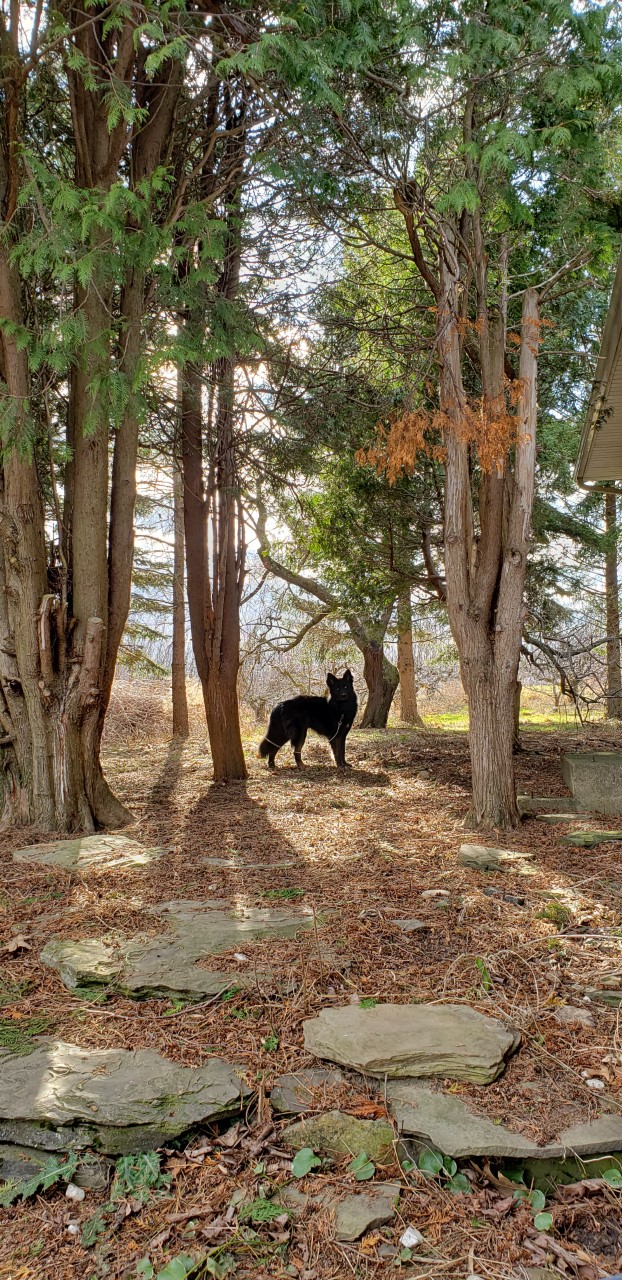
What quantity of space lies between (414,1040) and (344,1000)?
44 centimetres

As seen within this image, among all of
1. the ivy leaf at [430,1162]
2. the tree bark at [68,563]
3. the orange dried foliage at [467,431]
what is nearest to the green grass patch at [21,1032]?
the ivy leaf at [430,1162]

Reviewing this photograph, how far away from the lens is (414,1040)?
2887mm

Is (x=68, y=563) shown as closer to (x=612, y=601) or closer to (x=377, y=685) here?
(x=377, y=685)

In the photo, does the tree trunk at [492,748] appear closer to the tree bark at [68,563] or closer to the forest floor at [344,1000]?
the forest floor at [344,1000]

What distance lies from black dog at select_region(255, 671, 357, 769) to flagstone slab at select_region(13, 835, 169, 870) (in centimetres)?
408

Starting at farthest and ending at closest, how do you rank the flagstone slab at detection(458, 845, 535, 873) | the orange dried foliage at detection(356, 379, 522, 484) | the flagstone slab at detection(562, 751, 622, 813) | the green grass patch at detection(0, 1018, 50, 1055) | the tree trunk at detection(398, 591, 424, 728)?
the tree trunk at detection(398, 591, 424, 728), the flagstone slab at detection(562, 751, 622, 813), the orange dried foliage at detection(356, 379, 522, 484), the flagstone slab at detection(458, 845, 535, 873), the green grass patch at detection(0, 1018, 50, 1055)

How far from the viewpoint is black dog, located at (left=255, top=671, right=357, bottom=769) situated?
9.74m

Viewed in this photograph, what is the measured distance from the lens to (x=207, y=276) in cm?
573

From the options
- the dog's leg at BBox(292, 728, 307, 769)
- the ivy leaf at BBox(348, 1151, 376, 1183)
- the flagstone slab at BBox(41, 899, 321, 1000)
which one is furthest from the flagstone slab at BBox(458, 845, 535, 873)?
the dog's leg at BBox(292, 728, 307, 769)

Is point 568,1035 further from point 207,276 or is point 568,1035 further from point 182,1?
point 182,1

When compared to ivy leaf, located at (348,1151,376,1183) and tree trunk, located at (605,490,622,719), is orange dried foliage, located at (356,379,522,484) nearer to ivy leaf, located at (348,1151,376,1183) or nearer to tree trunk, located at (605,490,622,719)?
ivy leaf, located at (348,1151,376,1183)

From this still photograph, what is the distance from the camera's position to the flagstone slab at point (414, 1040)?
2777 mm

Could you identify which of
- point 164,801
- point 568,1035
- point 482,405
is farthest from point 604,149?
point 164,801

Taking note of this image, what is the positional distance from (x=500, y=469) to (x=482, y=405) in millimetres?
517
